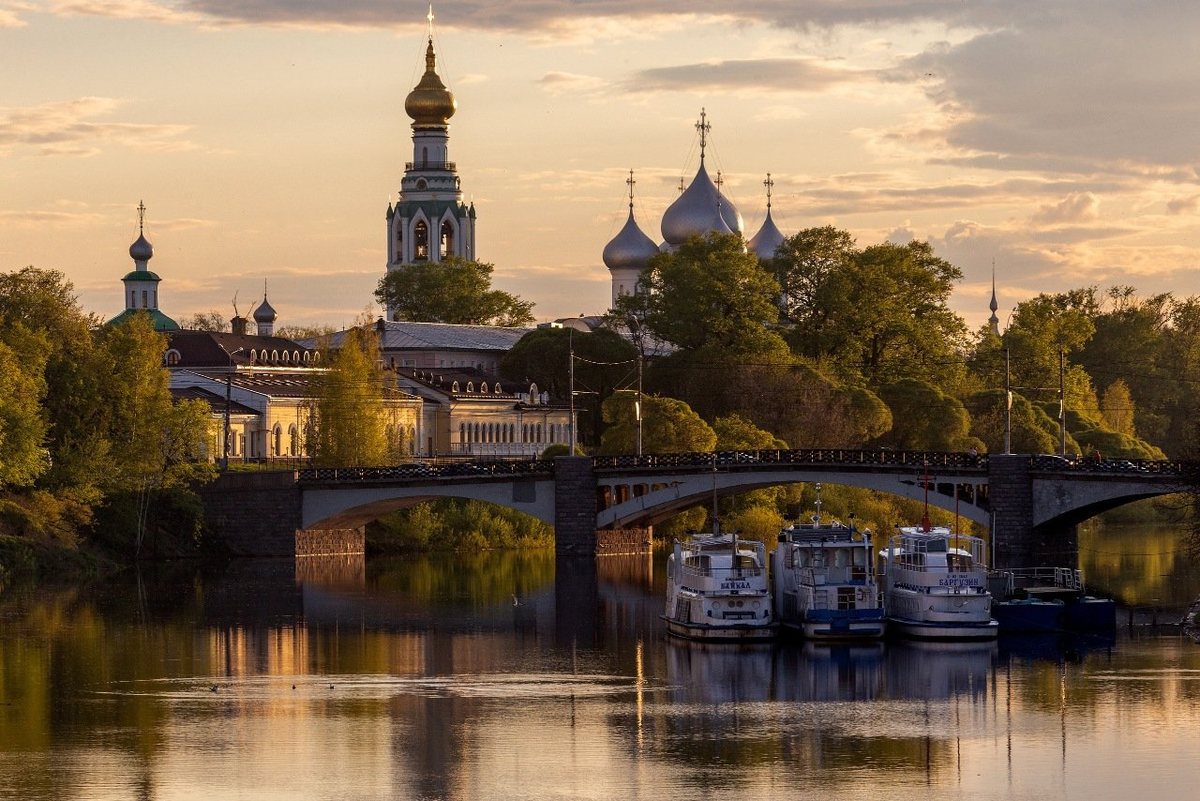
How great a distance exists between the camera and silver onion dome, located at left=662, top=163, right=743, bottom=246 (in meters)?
182

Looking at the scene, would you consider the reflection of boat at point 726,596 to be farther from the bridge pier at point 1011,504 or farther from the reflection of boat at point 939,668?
the bridge pier at point 1011,504

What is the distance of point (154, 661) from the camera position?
70.6 meters

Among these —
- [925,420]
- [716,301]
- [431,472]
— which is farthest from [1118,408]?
[431,472]

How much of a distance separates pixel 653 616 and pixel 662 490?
26.0m

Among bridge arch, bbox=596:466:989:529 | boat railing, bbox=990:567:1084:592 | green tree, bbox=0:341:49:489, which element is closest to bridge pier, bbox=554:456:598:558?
bridge arch, bbox=596:466:989:529

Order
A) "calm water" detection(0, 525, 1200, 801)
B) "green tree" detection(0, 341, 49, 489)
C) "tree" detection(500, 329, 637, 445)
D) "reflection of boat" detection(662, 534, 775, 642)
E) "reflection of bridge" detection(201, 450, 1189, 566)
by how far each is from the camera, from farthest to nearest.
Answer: "tree" detection(500, 329, 637, 445), "reflection of bridge" detection(201, 450, 1189, 566), "green tree" detection(0, 341, 49, 489), "reflection of boat" detection(662, 534, 775, 642), "calm water" detection(0, 525, 1200, 801)

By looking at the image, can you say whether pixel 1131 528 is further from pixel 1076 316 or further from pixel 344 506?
pixel 344 506

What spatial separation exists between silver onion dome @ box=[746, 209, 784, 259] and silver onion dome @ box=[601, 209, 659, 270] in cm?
918

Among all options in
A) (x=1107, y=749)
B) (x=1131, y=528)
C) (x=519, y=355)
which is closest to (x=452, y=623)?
(x=1107, y=749)

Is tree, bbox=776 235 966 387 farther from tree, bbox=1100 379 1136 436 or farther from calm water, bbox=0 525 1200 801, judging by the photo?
calm water, bbox=0 525 1200 801

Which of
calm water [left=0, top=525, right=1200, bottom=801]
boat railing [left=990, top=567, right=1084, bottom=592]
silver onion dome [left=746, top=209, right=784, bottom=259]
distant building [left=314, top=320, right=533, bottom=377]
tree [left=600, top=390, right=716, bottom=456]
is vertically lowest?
calm water [left=0, top=525, right=1200, bottom=801]

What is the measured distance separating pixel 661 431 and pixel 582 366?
2734cm

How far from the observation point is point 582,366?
Result: 149m

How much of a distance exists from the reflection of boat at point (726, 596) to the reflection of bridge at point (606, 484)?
2854cm
